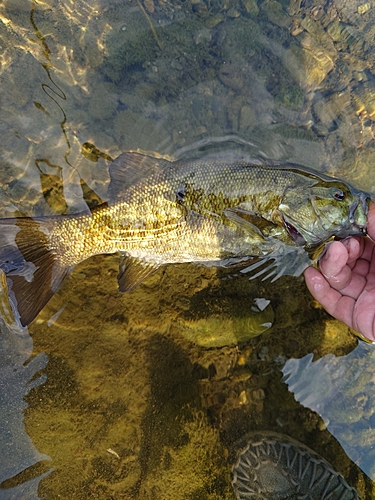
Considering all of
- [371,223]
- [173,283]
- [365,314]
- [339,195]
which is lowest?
[365,314]

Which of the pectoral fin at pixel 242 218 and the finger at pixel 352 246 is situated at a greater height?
the pectoral fin at pixel 242 218

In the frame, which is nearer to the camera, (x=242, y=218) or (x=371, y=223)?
(x=371, y=223)

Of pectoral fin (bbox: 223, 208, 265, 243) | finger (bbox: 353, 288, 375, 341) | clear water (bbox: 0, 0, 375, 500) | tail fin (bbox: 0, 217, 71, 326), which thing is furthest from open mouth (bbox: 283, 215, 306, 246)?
tail fin (bbox: 0, 217, 71, 326)

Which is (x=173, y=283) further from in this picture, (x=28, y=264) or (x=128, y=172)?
(x=28, y=264)

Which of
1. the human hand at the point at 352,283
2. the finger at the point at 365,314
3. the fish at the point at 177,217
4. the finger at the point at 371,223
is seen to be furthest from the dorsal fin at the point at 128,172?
the finger at the point at 365,314

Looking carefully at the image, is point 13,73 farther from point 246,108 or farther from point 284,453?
point 284,453

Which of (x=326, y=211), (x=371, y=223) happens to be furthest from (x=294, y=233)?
(x=371, y=223)

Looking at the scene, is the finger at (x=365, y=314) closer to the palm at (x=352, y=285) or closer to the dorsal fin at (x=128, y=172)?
the palm at (x=352, y=285)
